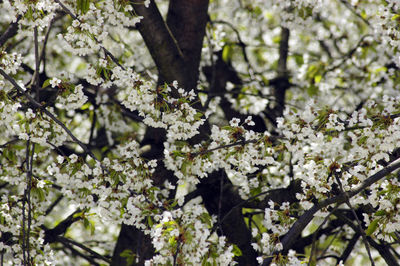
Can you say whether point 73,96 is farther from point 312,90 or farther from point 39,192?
point 312,90

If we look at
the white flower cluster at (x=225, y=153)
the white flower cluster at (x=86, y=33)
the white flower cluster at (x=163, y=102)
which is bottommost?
the white flower cluster at (x=225, y=153)

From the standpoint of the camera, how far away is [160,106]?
3854 mm

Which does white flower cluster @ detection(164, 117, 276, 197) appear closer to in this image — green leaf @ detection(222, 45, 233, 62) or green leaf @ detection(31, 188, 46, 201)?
green leaf @ detection(31, 188, 46, 201)

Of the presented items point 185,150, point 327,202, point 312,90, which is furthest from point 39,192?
point 312,90

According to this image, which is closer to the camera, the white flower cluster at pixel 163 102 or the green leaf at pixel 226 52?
the white flower cluster at pixel 163 102

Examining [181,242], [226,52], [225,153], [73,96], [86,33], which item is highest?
[226,52]

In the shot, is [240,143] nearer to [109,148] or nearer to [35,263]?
[35,263]

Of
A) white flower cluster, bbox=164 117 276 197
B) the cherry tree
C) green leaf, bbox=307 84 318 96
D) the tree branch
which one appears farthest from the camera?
green leaf, bbox=307 84 318 96

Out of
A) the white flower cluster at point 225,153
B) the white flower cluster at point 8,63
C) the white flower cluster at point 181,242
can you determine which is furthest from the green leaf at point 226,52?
the white flower cluster at point 181,242

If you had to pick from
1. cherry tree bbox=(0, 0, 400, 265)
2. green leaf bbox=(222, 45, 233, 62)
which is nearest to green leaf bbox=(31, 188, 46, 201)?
cherry tree bbox=(0, 0, 400, 265)

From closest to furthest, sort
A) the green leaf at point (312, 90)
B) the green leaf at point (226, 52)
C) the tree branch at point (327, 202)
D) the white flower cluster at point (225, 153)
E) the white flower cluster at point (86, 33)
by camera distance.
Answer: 1. the tree branch at point (327, 202)
2. the white flower cluster at point (86, 33)
3. the white flower cluster at point (225, 153)
4. the green leaf at point (312, 90)
5. the green leaf at point (226, 52)

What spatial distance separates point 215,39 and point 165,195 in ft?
7.46

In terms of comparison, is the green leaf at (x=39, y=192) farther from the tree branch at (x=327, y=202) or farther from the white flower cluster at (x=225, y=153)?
the tree branch at (x=327, y=202)

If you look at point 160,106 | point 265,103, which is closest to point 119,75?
point 160,106
